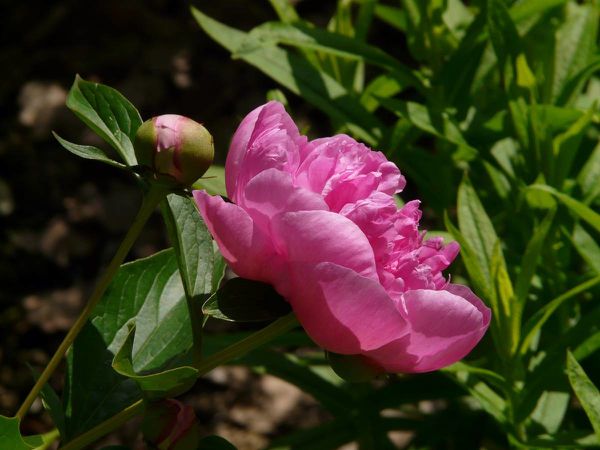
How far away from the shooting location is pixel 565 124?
112cm

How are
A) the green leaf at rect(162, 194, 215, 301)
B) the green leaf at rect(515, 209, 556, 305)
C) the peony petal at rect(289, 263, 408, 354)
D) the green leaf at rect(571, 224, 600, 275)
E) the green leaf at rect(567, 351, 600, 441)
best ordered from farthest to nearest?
1. the green leaf at rect(571, 224, 600, 275)
2. the green leaf at rect(515, 209, 556, 305)
3. the green leaf at rect(567, 351, 600, 441)
4. the green leaf at rect(162, 194, 215, 301)
5. the peony petal at rect(289, 263, 408, 354)

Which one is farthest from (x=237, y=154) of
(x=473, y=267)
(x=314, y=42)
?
(x=314, y=42)

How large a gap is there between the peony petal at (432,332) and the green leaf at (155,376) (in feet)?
0.41

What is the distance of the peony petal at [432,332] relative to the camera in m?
0.64

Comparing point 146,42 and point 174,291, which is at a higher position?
point 174,291

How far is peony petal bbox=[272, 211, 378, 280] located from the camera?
61cm

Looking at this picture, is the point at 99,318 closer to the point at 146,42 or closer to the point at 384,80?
the point at 384,80

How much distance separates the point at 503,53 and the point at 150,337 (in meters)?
0.53

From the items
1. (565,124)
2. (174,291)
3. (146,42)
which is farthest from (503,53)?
(146,42)

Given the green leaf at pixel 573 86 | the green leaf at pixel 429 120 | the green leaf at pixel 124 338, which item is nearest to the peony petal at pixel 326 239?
the green leaf at pixel 124 338

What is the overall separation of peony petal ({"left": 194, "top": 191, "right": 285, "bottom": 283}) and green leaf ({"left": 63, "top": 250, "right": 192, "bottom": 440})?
172mm

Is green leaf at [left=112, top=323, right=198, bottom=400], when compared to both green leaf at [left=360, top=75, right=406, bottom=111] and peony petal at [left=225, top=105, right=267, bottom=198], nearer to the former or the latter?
peony petal at [left=225, top=105, right=267, bottom=198]

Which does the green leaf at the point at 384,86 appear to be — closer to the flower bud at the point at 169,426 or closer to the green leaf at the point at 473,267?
the green leaf at the point at 473,267

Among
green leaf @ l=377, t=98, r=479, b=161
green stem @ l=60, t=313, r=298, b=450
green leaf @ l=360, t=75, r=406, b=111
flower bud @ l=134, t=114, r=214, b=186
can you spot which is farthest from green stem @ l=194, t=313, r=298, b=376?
green leaf @ l=360, t=75, r=406, b=111
